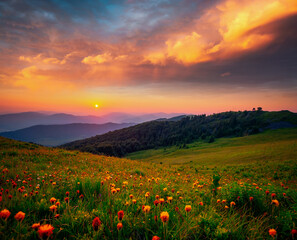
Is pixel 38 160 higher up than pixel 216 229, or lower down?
lower down

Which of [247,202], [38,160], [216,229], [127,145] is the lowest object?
[127,145]

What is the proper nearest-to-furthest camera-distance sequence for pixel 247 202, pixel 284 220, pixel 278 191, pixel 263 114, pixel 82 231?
pixel 82 231
pixel 284 220
pixel 247 202
pixel 278 191
pixel 263 114

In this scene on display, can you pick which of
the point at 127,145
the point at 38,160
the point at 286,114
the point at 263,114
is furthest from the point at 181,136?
the point at 38,160

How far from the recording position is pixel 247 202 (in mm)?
3629

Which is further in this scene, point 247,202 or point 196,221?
point 247,202

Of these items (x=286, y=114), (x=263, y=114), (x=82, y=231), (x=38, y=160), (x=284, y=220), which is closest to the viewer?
(x=82, y=231)

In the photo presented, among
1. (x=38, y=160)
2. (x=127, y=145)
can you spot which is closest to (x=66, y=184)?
(x=38, y=160)

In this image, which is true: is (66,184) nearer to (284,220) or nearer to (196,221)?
(196,221)

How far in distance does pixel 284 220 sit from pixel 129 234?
9.30 feet

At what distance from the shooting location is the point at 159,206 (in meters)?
2.90

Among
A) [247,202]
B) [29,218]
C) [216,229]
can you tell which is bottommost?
[247,202]

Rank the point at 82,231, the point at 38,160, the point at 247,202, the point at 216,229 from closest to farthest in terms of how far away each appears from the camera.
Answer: the point at 82,231 < the point at 216,229 < the point at 247,202 < the point at 38,160

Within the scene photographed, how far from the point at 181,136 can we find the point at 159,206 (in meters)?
183

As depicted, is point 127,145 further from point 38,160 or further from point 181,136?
point 38,160
